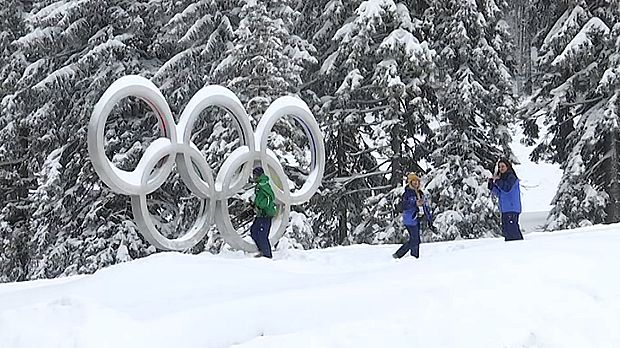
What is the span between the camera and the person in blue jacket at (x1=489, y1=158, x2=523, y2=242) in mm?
11258

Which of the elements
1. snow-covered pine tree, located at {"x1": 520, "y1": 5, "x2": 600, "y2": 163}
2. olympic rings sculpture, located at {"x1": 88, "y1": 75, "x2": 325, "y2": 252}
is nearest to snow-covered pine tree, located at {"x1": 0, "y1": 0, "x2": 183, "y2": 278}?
olympic rings sculpture, located at {"x1": 88, "y1": 75, "x2": 325, "y2": 252}

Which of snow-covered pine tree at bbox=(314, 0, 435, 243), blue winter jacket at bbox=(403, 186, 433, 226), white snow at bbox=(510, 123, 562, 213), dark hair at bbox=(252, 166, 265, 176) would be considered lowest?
white snow at bbox=(510, 123, 562, 213)

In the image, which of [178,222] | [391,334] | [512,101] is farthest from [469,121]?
[391,334]

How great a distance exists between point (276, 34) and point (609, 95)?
7.54 meters

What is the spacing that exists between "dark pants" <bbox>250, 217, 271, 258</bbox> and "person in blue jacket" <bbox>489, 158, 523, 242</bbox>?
346 cm

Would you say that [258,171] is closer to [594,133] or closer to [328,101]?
[328,101]

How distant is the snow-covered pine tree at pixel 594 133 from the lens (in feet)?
53.5

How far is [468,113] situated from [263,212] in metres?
8.28

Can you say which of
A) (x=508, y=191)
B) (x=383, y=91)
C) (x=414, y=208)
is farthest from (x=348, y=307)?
(x=383, y=91)

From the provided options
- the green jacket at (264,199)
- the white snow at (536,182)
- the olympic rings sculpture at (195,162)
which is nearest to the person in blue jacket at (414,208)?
the green jacket at (264,199)

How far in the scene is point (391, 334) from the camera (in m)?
6.13

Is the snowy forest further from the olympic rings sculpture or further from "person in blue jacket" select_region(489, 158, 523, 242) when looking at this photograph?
"person in blue jacket" select_region(489, 158, 523, 242)

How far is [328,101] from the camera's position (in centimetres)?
1925

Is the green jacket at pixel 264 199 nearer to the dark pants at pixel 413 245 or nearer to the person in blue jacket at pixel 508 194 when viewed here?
the dark pants at pixel 413 245
